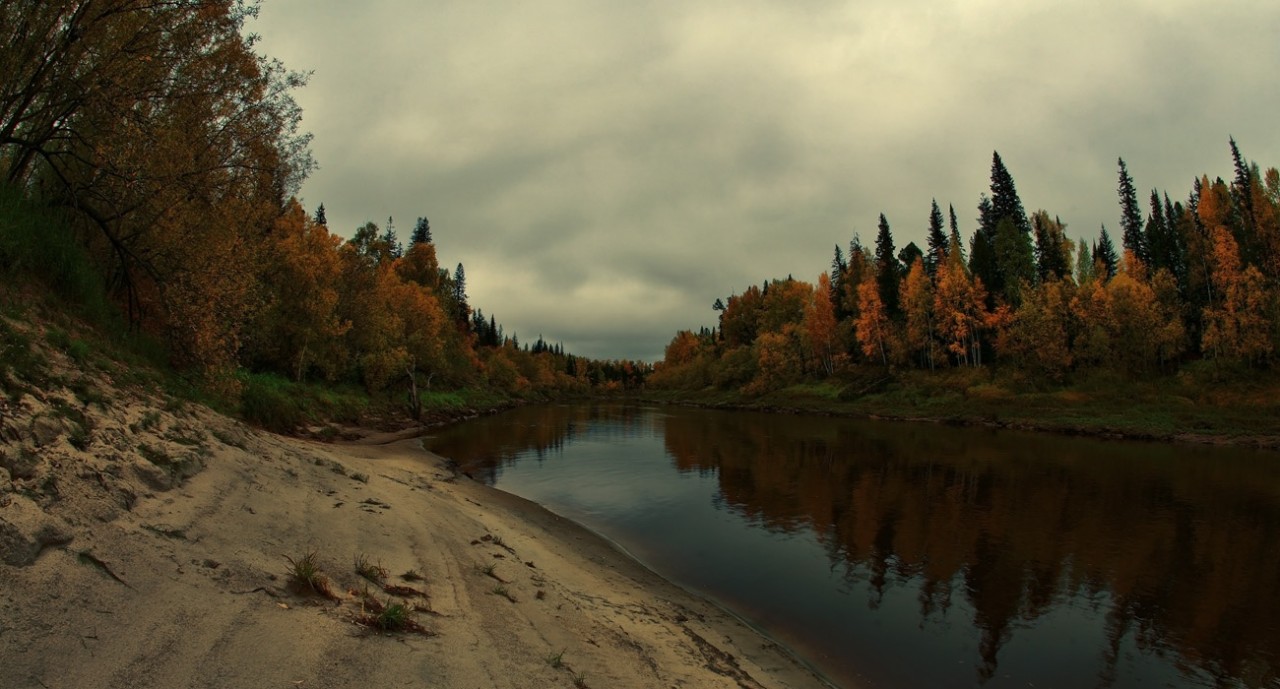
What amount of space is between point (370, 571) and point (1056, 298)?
7737 cm

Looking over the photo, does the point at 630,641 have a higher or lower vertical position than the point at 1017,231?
lower

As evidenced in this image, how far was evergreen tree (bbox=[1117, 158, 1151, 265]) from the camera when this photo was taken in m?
74.2

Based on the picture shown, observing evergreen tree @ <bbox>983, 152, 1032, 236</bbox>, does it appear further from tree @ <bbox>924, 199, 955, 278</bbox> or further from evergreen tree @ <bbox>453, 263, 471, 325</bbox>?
evergreen tree @ <bbox>453, 263, 471, 325</bbox>

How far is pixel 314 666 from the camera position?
4.95m

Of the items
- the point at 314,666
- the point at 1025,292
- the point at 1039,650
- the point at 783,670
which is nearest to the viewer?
the point at 314,666

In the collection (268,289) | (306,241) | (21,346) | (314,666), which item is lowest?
(314,666)

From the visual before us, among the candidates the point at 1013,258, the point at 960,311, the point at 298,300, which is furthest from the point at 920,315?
the point at 298,300

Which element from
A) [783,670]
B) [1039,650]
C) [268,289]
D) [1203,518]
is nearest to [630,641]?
[783,670]

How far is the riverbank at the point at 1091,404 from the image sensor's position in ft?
140

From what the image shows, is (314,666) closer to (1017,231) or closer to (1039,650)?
(1039,650)

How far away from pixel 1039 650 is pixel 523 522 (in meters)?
12.4

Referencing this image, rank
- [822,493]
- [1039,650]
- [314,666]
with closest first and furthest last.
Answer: [314,666] → [1039,650] → [822,493]

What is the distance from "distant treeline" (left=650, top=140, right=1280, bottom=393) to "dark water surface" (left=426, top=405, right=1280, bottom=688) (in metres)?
29.7

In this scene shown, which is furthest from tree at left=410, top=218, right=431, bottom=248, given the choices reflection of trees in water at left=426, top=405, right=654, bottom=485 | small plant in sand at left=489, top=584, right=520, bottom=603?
small plant in sand at left=489, top=584, right=520, bottom=603
